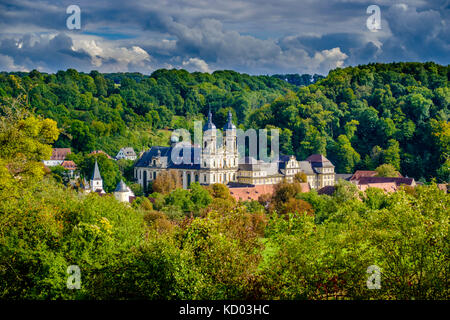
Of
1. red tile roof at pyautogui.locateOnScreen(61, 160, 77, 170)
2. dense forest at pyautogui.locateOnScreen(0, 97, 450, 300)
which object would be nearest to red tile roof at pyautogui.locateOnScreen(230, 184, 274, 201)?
red tile roof at pyautogui.locateOnScreen(61, 160, 77, 170)

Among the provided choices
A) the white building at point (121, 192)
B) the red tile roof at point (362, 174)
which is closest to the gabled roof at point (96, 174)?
the white building at point (121, 192)

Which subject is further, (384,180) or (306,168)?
(306,168)

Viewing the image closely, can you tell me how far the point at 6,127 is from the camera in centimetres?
2564

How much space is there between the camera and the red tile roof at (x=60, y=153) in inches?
3233

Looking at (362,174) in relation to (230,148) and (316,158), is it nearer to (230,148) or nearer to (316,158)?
Result: (316,158)

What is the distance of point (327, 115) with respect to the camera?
328 feet

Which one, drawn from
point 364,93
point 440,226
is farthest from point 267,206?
point 364,93

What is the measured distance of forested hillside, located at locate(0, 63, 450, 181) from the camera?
301 feet

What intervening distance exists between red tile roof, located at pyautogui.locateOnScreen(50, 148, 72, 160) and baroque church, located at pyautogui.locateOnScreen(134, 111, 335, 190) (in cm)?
869

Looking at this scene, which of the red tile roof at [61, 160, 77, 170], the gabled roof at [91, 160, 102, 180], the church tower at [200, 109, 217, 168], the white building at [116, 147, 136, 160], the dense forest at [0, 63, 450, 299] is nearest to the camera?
the dense forest at [0, 63, 450, 299]

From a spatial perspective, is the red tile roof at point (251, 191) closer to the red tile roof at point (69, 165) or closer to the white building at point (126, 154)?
the red tile roof at point (69, 165)

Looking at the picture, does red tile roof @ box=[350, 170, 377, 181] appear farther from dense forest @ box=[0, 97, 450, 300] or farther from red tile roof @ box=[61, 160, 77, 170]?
dense forest @ box=[0, 97, 450, 300]

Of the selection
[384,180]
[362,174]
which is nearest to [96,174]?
[384,180]

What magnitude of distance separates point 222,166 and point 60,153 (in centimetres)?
1993
